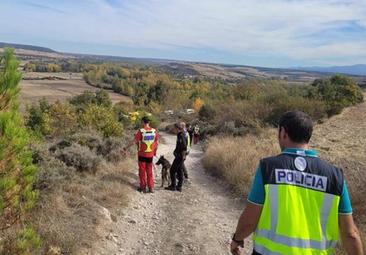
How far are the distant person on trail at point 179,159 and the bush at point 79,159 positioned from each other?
193 centimetres

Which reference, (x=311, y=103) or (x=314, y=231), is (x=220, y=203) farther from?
(x=311, y=103)

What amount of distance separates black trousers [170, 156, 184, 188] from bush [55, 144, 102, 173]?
6.27 feet

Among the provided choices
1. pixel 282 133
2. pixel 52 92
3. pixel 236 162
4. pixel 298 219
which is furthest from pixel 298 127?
pixel 52 92

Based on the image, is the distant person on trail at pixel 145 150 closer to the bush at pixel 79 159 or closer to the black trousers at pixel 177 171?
the black trousers at pixel 177 171

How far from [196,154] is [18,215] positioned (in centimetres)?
1264

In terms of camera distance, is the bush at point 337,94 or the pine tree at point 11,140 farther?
the bush at point 337,94

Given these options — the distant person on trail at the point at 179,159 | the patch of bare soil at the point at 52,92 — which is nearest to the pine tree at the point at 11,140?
the distant person on trail at the point at 179,159

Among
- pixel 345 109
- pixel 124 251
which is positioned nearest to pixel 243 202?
pixel 124 251

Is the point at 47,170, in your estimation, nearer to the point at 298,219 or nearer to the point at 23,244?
the point at 23,244

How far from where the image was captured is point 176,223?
820 cm

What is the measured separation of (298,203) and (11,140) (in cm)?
286

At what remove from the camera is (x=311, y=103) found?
25.4 metres

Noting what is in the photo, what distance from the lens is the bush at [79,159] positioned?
10289 millimetres

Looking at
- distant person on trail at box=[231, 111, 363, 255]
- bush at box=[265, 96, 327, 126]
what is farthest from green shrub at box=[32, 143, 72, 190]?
bush at box=[265, 96, 327, 126]
